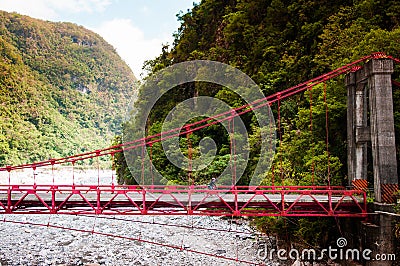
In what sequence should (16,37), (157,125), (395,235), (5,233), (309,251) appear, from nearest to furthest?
(395,235), (309,251), (5,233), (157,125), (16,37)

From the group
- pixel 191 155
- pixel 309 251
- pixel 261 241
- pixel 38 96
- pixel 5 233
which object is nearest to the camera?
pixel 309 251

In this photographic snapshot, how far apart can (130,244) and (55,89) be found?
7326 centimetres

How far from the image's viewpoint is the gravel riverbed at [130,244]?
42.6ft

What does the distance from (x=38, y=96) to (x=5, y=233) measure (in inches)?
2309

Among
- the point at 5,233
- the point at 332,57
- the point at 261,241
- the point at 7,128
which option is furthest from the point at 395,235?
the point at 7,128

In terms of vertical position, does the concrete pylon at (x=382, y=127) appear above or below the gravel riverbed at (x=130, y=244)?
above

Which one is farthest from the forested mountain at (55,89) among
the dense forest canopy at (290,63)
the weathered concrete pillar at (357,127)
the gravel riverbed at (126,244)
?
the weathered concrete pillar at (357,127)

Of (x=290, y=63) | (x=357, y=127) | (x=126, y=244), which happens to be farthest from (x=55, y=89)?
(x=357, y=127)

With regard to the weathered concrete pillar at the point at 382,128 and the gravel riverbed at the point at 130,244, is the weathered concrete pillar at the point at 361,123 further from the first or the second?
the gravel riverbed at the point at 130,244

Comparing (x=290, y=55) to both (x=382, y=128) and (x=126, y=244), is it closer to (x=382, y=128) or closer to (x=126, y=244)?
(x=382, y=128)

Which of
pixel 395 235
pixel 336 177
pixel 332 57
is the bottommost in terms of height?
pixel 395 235

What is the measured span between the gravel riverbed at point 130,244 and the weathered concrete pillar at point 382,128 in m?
4.77

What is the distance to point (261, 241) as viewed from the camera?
47.3 feet

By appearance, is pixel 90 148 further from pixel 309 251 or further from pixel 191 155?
pixel 309 251
